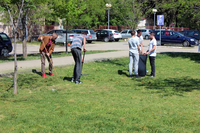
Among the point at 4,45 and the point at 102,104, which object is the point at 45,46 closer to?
the point at 102,104

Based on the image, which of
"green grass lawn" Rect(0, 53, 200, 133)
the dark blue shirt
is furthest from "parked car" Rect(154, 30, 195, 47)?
the dark blue shirt

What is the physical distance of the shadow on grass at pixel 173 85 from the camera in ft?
31.2

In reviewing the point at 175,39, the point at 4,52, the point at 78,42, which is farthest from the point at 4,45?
the point at 175,39

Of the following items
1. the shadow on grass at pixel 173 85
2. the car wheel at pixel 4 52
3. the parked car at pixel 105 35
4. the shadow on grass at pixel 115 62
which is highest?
the parked car at pixel 105 35

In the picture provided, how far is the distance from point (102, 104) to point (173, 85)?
357 centimetres

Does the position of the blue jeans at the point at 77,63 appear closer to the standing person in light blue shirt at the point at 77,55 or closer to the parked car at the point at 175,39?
the standing person in light blue shirt at the point at 77,55

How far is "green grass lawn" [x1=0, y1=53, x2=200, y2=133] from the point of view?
591cm

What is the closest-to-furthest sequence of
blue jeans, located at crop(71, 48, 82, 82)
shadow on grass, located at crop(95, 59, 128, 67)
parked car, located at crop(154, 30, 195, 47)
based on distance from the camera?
blue jeans, located at crop(71, 48, 82, 82), shadow on grass, located at crop(95, 59, 128, 67), parked car, located at crop(154, 30, 195, 47)

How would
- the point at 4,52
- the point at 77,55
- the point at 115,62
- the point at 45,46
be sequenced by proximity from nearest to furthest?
1. the point at 77,55
2. the point at 45,46
3. the point at 115,62
4. the point at 4,52

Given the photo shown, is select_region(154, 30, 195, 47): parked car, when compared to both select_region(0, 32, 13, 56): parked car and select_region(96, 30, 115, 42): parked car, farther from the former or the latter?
select_region(0, 32, 13, 56): parked car

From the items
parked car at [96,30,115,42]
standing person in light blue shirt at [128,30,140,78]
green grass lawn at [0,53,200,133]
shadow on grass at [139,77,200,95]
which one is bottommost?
green grass lawn at [0,53,200,133]

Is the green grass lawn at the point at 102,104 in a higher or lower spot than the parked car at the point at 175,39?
lower

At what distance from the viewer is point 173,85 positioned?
34.0ft

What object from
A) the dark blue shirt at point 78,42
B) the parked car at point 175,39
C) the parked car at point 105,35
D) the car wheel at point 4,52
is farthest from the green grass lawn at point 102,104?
the parked car at point 105,35
